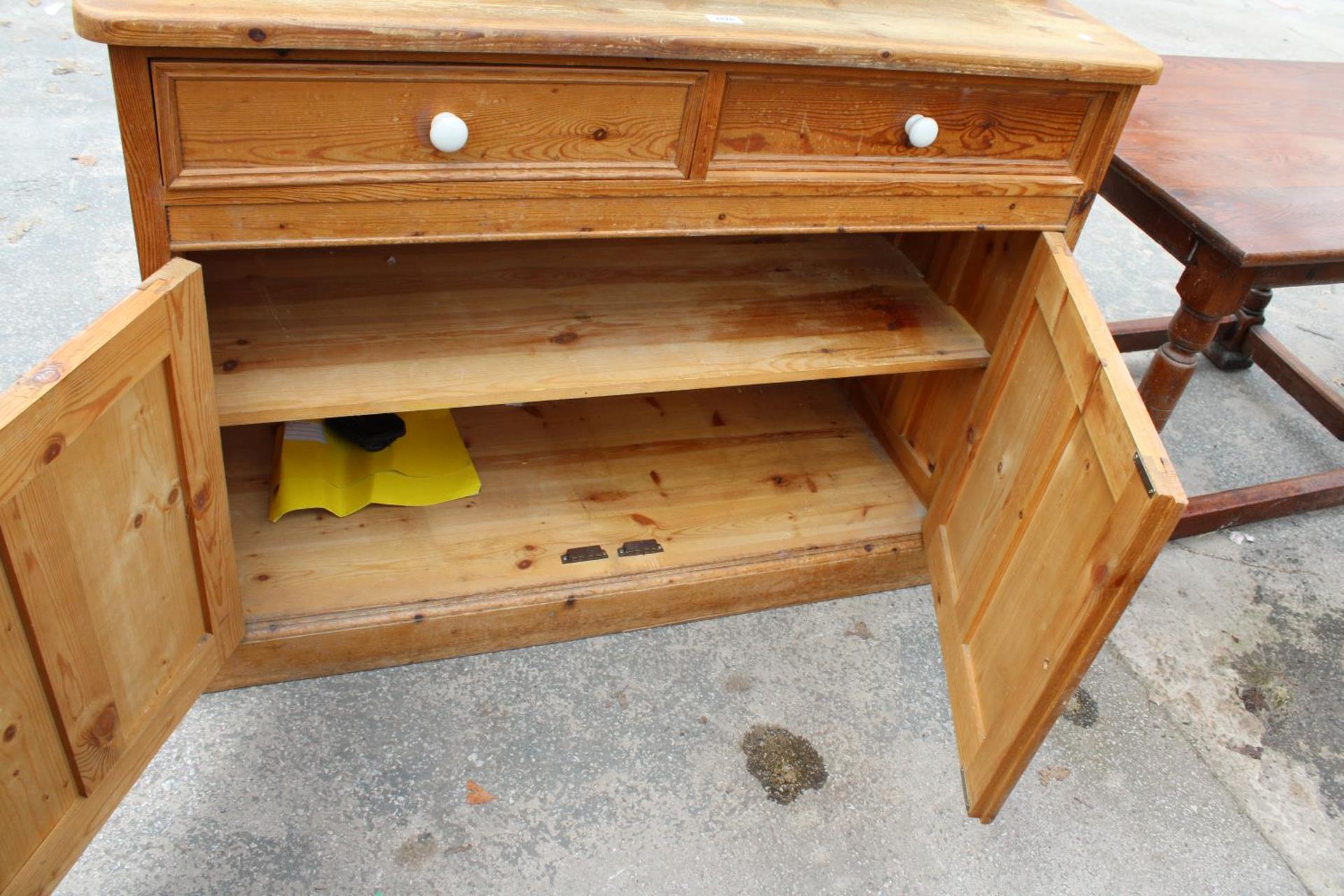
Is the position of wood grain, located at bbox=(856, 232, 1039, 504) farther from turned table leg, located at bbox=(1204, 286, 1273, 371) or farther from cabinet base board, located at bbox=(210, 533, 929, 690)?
turned table leg, located at bbox=(1204, 286, 1273, 371)

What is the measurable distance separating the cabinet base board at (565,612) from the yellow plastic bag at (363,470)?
0.74ft

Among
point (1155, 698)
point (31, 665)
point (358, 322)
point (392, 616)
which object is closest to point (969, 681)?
point (1155, 698)

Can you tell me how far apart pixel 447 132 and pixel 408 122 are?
5 centimetres

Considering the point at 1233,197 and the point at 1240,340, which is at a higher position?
the point at 1233,197

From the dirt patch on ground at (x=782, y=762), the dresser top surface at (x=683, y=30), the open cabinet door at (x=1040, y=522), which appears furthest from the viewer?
the dirt patch on ground at (x=782, y=762)

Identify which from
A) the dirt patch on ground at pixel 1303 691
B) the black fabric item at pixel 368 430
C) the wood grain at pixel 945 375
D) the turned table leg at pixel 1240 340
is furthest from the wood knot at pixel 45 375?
the turned table leg at pixel 1240 340

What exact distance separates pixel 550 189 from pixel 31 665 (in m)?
0.75

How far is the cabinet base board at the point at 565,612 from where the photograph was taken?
5.03 feet

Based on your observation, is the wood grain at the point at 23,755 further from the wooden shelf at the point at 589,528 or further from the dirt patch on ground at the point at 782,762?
the dirt patch on ground at the point at 782,762

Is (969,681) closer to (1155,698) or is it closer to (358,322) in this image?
(1155,698)

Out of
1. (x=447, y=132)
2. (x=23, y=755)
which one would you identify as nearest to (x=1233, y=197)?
(x=447, y=132)

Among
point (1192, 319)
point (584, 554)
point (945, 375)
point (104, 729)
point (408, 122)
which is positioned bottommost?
point (584, 554)

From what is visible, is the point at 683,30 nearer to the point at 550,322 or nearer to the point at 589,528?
the point at 550,322

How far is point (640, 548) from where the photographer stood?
171 cm
